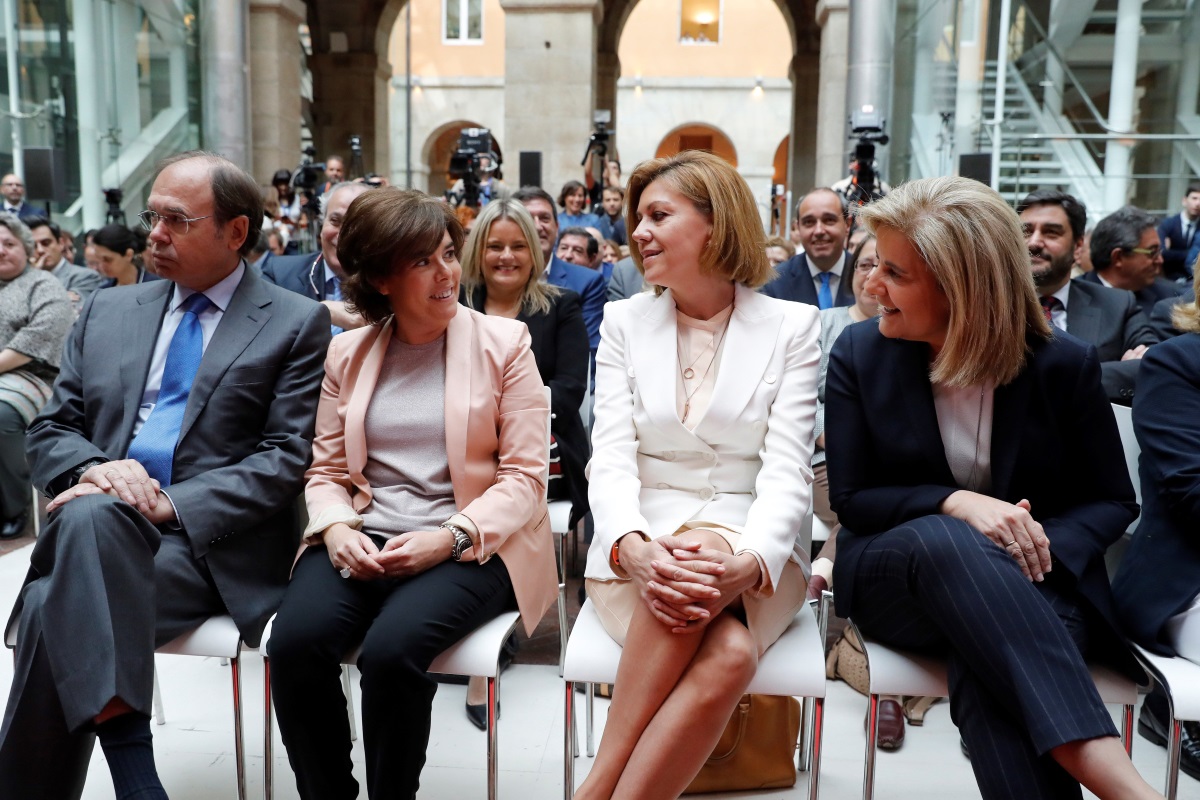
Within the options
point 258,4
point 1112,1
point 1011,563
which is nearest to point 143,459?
point 1011,563

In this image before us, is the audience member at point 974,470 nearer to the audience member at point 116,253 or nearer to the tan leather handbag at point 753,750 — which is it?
the tan leather handbag at point 753,750

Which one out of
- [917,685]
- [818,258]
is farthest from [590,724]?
[818,258]

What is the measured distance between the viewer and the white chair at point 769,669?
82.5 inches

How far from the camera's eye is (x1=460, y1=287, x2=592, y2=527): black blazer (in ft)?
11.8

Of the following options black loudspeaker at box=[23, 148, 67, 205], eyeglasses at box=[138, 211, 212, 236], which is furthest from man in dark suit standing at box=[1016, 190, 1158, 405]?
black loudspeaker at box=[23, 148, 67, 205]

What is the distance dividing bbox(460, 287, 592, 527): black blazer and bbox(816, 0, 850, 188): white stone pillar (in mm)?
9634

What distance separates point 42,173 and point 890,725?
29.7ft

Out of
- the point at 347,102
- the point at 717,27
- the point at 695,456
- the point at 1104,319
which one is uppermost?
the point at 717,27

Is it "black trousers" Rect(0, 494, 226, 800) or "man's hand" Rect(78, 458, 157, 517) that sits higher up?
"man's hand" Rect(78, 458, 157, 517)

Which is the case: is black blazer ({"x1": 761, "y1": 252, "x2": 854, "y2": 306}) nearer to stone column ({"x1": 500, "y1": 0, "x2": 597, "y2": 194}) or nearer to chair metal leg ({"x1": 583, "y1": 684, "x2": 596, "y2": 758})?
chair metal leg ({"x1": 583, "y1": 684, "x2": 596, "y2": 758})

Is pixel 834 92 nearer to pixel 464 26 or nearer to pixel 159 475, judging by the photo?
pixel 159 475

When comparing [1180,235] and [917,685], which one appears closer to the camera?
[917,685]

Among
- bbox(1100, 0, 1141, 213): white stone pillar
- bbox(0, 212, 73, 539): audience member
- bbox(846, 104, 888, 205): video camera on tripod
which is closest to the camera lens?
bbox(0, 212, 73, 539): audience member

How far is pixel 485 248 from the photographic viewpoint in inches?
157
